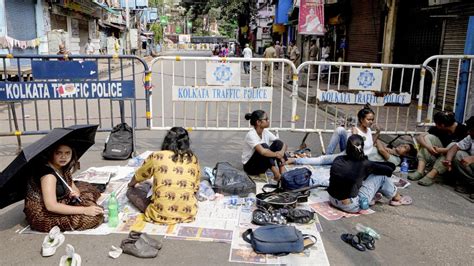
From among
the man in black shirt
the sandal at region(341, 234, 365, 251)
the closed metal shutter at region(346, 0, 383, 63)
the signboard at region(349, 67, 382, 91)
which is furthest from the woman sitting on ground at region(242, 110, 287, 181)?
the closed metal shutter at region(346, 0, 383, 63)

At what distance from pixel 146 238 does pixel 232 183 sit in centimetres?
152

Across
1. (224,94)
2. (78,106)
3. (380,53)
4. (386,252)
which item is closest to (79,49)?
(78,106)

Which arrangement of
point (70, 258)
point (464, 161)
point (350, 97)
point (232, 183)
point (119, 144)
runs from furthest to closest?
point (350, 97) < point (119, 144) < point (464, 161) < point (232, 183) < point (70, 258)

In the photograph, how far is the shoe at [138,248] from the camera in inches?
136

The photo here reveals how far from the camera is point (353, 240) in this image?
377 cm

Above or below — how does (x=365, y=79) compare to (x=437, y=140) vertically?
above

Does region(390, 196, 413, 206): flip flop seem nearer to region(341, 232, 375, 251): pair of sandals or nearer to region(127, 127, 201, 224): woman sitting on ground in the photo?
region(341, 232, 375, 251): pair of sandals

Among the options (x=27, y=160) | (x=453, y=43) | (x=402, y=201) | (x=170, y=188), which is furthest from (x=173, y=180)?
(x=453, y=43)

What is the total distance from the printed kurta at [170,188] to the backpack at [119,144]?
234 centimetres

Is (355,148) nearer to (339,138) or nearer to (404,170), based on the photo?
(339,138)

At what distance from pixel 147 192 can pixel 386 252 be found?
2434 millimetres

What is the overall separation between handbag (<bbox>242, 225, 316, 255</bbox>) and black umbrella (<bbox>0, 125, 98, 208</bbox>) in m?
1.82

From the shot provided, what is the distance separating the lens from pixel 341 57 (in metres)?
17.9

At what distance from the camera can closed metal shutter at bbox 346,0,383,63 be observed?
14359 mm
